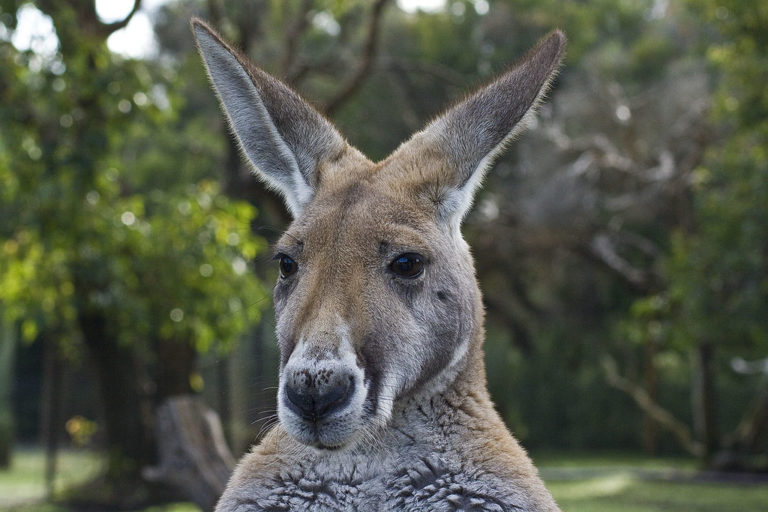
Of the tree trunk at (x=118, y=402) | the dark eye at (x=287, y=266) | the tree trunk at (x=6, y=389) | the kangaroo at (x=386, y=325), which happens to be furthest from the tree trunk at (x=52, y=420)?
the dark eye at (x=287, y=266)

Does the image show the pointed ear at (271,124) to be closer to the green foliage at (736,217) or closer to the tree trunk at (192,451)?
the tree trunk at (192,451)

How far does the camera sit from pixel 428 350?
2891mm

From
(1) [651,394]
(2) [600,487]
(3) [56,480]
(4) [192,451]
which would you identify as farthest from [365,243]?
(1) [651,394]

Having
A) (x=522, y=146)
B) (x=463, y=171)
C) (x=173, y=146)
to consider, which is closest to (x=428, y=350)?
(x=463, y=171)

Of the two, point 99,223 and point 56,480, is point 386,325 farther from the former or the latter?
point 56,480

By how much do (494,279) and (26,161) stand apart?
17561 millimetres

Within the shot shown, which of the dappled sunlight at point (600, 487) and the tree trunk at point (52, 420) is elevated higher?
the tree trunk at point (52, 420)

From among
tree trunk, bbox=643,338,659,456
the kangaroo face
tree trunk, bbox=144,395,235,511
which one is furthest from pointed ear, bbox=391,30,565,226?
tree trunk, bbox=643,338,659,456

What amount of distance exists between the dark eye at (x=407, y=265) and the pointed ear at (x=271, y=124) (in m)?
0.66

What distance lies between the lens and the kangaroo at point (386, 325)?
8.73 feet

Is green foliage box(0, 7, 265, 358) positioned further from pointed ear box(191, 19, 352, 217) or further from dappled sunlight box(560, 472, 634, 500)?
dappled sunlight box(560, 472, 634, 500)

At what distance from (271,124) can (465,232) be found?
1523 cm

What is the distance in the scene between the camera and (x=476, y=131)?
10.5ft

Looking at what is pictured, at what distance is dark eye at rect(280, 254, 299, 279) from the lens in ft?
10.2
